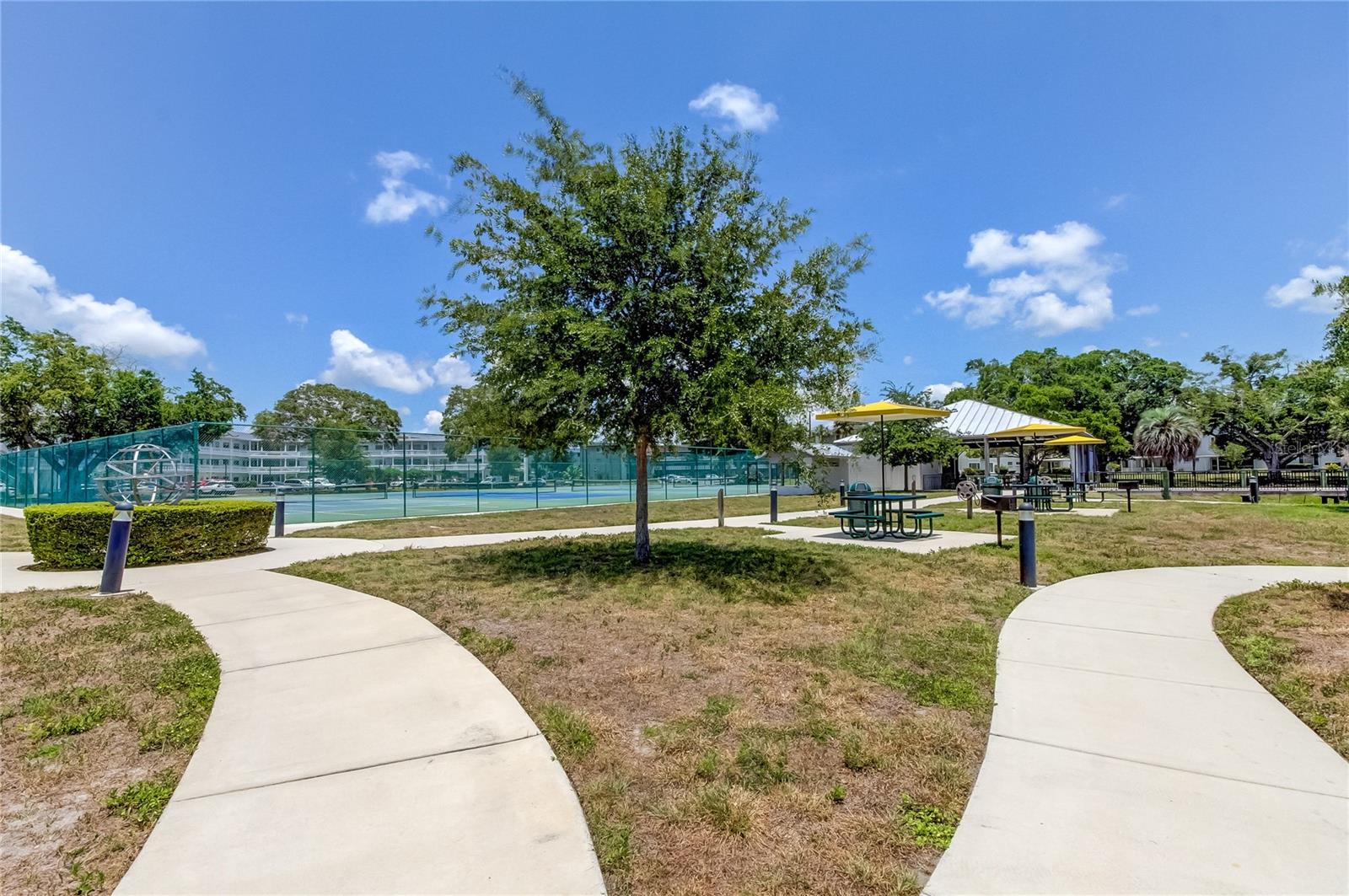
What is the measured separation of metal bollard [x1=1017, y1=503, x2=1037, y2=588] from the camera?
762 centimetres

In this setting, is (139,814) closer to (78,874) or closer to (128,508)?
(78,874)

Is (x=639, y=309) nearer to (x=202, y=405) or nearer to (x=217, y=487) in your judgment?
(x=217, y=487)

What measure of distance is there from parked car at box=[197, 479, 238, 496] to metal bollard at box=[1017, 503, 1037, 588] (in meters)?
19.4

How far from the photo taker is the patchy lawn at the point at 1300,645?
3945 millimetres

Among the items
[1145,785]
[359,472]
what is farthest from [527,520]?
[1145,785]

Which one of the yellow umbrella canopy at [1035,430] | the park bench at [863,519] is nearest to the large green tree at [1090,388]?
the yellow umbrella canopy at [1035,430]

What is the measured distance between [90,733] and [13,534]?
16.3m

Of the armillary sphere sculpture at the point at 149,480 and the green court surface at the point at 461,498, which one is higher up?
the armillary sphere sculpture at the point at 149,480

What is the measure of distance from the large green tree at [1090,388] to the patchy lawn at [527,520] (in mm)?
37029

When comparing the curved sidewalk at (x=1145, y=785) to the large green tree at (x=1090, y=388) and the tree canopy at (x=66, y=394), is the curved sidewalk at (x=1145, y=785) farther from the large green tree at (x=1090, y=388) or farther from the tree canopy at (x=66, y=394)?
the large green tree at (x=1090, y=388)

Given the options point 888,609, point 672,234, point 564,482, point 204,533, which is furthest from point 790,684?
point 564,482

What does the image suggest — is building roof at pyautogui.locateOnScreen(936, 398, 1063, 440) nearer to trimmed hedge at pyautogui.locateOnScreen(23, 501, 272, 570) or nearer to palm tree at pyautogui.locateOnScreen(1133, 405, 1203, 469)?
palm tree at pyautogui.locateOnScreen(1133, 405, 1203, 469)

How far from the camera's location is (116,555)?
24.7ft

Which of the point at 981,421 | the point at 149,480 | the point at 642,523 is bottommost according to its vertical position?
the point at 642,523
